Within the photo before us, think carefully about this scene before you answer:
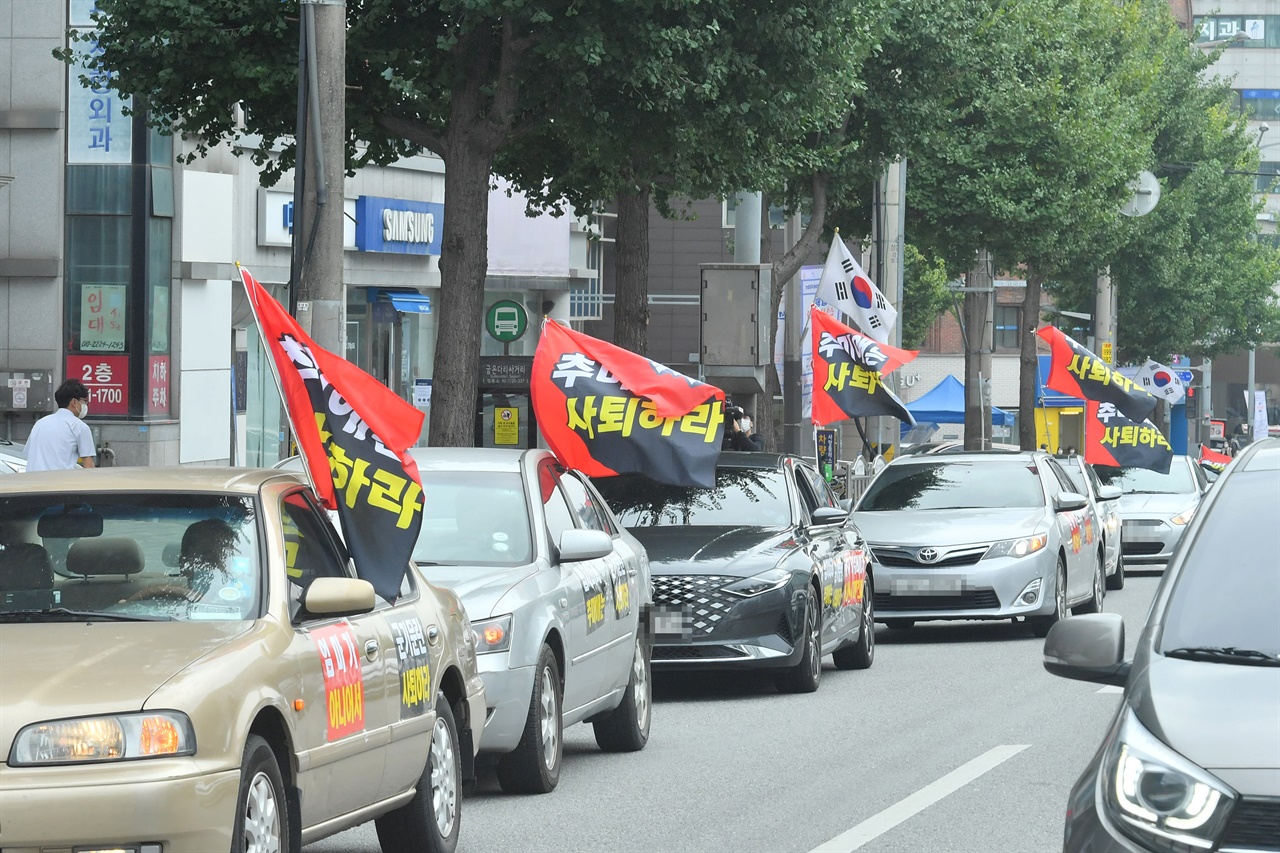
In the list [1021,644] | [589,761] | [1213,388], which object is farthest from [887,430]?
[1213,388]

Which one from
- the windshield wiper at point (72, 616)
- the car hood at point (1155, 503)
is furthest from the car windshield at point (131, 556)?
the car hood at point (1155, 503)

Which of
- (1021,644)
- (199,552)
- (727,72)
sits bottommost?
(1021,644)

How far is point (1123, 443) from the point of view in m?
28.4

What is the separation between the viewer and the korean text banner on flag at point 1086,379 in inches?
1079

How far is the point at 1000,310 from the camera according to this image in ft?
286

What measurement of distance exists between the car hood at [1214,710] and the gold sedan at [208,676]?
2.45 meters

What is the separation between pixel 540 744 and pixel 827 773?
1561 mm

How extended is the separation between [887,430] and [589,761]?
20546 millimetres

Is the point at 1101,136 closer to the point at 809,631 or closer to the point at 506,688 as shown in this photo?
the point at 809,631

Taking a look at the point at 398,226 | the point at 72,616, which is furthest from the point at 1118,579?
the point at 72,616

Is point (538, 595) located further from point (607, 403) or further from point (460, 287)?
point (460, 287)

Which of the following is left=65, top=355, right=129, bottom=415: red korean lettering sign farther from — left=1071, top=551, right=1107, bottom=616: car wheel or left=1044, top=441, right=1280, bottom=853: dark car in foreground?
left=1044, top=441, right=1280, bottom=853: dark car in foreground

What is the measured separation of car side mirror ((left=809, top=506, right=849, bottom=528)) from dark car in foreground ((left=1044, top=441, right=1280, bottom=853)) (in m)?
8.29

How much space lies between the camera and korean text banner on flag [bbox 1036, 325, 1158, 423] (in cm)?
2741
